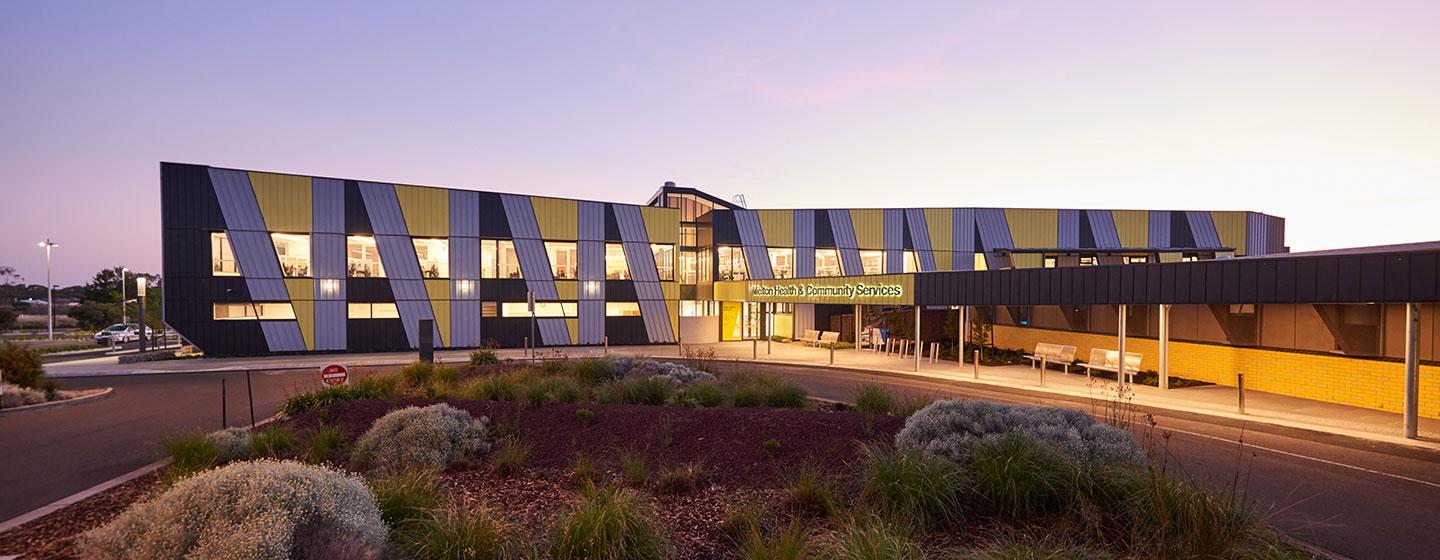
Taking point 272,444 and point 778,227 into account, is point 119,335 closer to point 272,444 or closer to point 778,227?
point 778,227

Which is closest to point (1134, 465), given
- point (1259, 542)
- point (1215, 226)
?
point (1259, 542)

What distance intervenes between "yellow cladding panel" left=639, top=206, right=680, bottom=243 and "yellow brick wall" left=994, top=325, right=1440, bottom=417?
75.7 feet

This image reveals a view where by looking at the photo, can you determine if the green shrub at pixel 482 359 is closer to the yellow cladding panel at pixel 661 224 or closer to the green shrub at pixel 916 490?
the green shrub at pixel 916 490

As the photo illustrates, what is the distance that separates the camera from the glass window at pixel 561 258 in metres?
33.8

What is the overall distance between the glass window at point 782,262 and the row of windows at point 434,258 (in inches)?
193

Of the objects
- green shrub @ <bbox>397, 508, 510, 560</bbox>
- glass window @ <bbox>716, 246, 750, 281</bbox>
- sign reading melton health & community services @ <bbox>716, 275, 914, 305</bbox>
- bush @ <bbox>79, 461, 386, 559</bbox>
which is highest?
glass window @ <bbox>716, 246, 750, 281</bbox>

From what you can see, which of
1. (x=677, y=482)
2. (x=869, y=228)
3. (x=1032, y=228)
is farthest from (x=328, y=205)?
(x=1032, y=228)

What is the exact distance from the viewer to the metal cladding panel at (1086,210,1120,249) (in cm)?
4047

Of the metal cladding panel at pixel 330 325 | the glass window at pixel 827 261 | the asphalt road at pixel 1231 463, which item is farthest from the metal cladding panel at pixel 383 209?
the glass window at pixel 827 261

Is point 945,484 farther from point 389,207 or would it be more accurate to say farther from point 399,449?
point 389,207

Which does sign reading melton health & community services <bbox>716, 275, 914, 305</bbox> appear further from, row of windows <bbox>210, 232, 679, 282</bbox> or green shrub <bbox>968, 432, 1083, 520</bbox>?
→ green shrub <bbox>968, 432, 1083, 520</bbox>

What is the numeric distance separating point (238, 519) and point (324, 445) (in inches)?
188

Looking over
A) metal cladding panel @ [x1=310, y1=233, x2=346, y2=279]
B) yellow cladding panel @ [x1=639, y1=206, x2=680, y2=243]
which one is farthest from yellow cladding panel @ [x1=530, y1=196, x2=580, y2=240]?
metal cladding panel @ [x1=310, y1=233, x2=346, y2=279]

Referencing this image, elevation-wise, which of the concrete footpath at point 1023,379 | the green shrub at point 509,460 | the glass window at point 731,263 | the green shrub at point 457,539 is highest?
the glass window at point 731,263
